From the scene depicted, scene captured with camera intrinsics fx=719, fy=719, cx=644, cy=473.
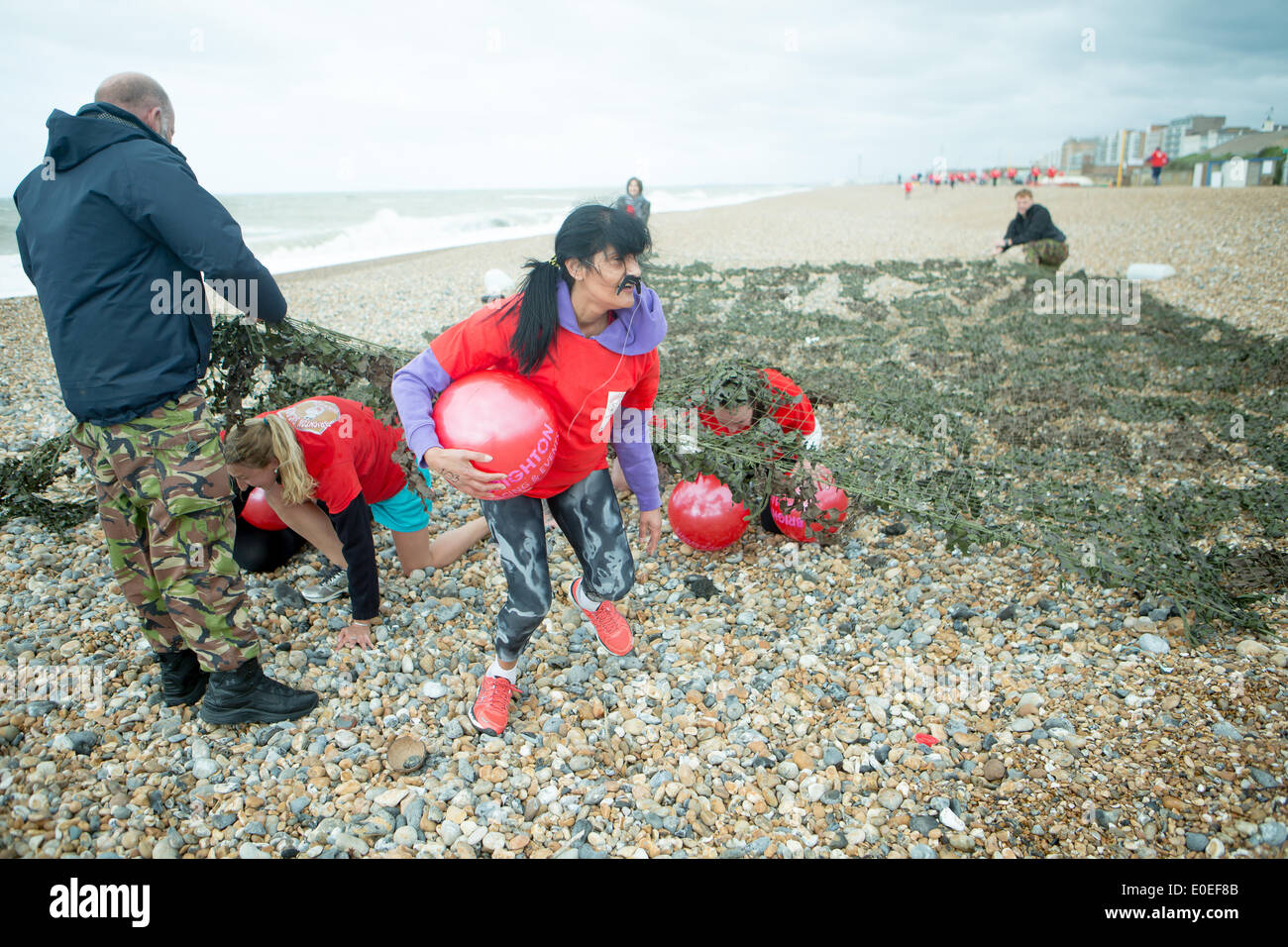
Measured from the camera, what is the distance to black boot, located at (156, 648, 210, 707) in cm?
361

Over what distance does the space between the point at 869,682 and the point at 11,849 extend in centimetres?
383

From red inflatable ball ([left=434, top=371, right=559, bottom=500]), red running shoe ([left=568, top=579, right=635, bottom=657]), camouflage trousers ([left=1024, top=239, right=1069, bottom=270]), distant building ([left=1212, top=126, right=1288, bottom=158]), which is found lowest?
red running shoe ([left=568, top=579, right=635, bottom=657])

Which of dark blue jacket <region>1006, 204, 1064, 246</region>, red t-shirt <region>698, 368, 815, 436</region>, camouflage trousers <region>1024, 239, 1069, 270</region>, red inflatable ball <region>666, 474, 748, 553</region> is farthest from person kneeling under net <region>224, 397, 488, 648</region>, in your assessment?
camouflage trousers <region>1024, 239, 1069, 270</region>

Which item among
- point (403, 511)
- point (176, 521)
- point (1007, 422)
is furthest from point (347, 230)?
point (176, 521)

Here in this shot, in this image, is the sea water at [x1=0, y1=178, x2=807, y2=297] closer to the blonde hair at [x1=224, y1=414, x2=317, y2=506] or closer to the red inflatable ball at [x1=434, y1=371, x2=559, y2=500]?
the blonde hair at [x1=224, y1=414, x2=317, y2=506]

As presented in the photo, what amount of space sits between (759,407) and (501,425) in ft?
9.11

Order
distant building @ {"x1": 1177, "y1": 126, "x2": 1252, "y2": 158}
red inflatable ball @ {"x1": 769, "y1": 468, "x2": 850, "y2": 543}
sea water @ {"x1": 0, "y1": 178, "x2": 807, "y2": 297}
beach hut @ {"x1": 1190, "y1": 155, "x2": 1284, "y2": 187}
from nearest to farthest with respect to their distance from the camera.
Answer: red inflatable ball @ {"x1": 769, "y1": 468, "x2": 850, "y2": 543} < sea water @ {"x1": 0, "y1": 178, "x2": 807, "y2": 297} < beach hut @ {"x1": 1190, "y1": 155, "x2": 1284, "y2": 187} < distant building @ {"x1": 1177, "y1": 126, "x2": 1252, "y2": 158}

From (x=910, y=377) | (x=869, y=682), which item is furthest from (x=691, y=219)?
(x=869, y=682)

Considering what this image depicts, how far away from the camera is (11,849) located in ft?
9.09

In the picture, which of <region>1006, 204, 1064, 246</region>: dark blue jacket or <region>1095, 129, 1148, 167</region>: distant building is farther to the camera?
<region>1095, 129, 1148, 167</region>: distant building

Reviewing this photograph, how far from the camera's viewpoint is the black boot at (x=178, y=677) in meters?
3.61

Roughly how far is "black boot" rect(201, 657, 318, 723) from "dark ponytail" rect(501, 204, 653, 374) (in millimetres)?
2070

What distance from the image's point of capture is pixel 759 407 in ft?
17.1
